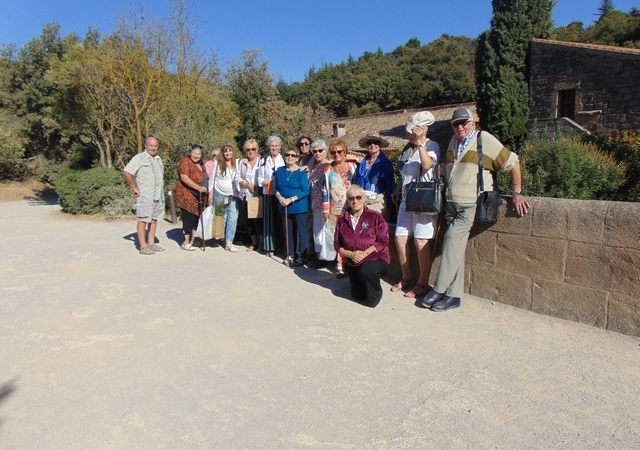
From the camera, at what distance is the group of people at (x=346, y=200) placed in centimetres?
427

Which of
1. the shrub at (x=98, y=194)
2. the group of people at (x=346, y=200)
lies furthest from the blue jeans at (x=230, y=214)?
the shrub at (x=98, y=194)

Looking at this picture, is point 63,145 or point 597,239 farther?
A: point 63,145

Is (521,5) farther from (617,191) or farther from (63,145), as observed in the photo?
(63,145)

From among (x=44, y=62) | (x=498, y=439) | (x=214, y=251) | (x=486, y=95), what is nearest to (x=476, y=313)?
(x=498, y=439)

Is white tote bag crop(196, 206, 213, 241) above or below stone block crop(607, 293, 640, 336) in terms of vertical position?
above

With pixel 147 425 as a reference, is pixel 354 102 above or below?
above

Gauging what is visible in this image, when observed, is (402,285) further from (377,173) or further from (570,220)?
(570,220)

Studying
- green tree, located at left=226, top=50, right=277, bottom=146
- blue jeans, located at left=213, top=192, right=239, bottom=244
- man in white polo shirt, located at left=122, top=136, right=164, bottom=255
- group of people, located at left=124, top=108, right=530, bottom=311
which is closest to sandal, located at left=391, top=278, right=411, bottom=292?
group of people, located at left=124, top=108, right=530, bottom=311

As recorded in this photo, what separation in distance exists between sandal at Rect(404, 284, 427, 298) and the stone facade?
1753 centimetres

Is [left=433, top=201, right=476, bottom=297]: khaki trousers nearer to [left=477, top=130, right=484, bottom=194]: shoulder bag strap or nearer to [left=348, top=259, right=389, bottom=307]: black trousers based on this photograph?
[left=477, top=130, right=484, bottom=194]: shoulder bag strap

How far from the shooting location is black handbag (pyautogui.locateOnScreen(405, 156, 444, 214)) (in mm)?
4285

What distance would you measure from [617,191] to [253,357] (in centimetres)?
420

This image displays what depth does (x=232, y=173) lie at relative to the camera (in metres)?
7.18

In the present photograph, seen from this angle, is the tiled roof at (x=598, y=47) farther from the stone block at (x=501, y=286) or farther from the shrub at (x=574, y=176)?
the stone block at (x=501, y=286)
